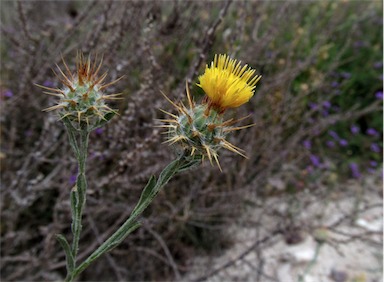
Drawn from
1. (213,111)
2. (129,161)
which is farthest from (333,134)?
(213,111)

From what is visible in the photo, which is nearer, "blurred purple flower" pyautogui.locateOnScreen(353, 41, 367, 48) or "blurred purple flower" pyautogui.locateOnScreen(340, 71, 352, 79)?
"blurred purple flower" pyautogui.locateOnScreen(340, 71, 352, 79)

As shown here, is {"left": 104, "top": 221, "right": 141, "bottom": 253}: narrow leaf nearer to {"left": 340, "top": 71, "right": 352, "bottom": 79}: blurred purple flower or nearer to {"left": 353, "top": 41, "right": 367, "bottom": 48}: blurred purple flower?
{"left": 340, "top": 71, "right": 352, "bottom": 79}: blurred purple flower

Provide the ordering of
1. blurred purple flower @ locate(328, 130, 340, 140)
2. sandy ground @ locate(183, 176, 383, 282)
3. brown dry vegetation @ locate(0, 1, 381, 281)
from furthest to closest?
blurred purple flower @ locate(328, 130, 340, 140) < sandy ground @ locate(183, 176, 383, 282) < brown dry vegetation @ locate(0, 1, 381, 281)

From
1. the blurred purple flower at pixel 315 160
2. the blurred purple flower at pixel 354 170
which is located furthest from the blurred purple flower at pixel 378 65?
the blurred purple flower at pixel 315 160

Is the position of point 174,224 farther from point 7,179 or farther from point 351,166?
point 351,166

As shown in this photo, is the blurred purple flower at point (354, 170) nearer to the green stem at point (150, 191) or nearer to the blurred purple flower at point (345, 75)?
the blurred purple flower at point (345, 75)

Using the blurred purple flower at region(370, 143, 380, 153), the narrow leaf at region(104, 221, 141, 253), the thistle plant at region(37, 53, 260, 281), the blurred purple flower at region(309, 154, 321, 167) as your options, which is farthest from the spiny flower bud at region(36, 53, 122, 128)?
the blurred purple flower at region(370, 143, 380, 153)

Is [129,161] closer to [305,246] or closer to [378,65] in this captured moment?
[305,246]
